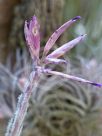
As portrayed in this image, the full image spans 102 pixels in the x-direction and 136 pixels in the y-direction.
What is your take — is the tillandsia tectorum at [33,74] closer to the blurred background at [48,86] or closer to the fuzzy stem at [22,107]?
the fuzzy stem at [22,107]

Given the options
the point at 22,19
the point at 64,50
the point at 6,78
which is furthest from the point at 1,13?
the point at 64,50

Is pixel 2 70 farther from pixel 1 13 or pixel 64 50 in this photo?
pixel 64 50

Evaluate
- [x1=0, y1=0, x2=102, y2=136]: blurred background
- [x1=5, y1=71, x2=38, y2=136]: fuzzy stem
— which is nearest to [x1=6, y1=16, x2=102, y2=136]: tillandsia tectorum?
[x1=5, y1=71, x2=38, y2=136]: fuzzy stem

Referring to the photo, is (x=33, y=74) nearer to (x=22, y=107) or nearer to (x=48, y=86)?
(x=22, y=107)

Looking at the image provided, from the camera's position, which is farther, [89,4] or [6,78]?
[89,4]

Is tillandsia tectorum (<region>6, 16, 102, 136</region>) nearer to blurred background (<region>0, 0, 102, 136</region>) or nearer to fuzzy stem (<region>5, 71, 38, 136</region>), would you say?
fuzzy stem (<region>5, 71, 38, 136</region>)

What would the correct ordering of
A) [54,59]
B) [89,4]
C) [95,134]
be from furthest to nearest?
[89,4], [95,134], [54,59]

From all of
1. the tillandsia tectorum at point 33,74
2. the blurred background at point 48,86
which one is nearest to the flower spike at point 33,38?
the tillandsia tectorum at point 33,74

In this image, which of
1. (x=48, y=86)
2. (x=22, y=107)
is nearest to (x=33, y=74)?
(x=22, y=107)
